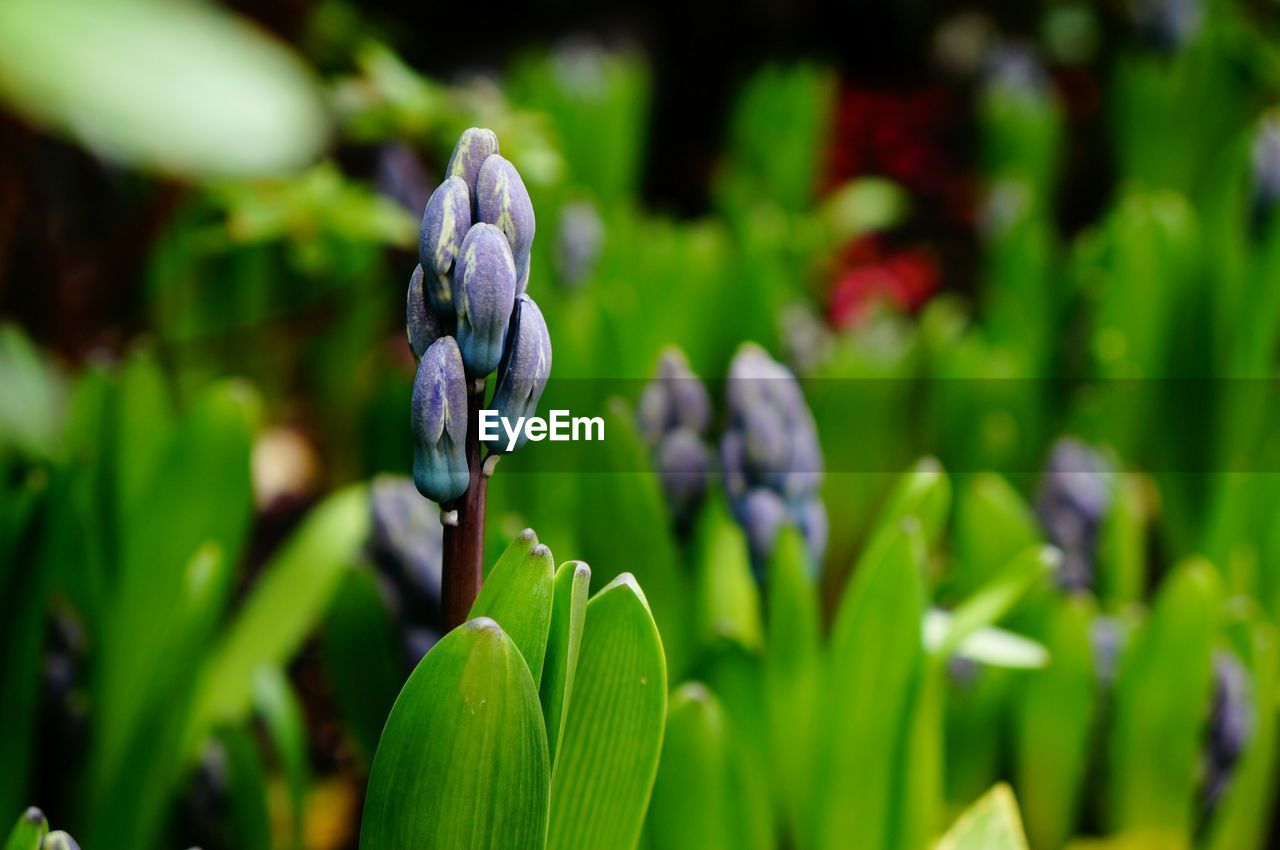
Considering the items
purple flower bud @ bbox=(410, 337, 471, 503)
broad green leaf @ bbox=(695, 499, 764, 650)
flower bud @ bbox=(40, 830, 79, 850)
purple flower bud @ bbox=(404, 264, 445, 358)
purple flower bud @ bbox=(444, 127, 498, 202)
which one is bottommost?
flower bud @ bbox=(40, 830, 79, 850)

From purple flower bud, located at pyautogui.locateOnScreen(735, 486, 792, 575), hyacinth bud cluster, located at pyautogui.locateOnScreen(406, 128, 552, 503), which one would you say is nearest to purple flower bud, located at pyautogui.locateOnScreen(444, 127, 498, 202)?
hyacinth bud cluster, located at pyautogui.locateOnScreen(406, 128, 552, 503)

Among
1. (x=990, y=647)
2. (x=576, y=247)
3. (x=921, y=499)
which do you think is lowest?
(x=990, y=647)

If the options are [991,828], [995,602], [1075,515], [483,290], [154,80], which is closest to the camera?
[154,80]

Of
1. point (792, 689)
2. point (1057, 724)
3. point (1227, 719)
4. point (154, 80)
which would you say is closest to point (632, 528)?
point (792, 689)


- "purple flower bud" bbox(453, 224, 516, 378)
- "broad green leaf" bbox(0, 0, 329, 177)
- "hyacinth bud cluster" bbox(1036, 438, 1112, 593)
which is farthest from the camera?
"hyacinth bud cluster" bbox(1036, 438, 1112, 593)

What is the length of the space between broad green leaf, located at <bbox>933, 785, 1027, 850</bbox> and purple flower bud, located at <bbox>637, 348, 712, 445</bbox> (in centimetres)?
36

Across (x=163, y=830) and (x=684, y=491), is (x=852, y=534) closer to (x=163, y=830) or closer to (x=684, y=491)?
(x=684, y=491)

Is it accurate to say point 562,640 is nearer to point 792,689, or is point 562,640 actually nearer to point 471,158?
point 471,158

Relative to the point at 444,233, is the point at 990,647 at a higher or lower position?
lower

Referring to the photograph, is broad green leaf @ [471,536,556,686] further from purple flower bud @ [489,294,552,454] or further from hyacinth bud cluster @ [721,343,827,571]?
hyacinth bud cluster @ [721,343,827,571]

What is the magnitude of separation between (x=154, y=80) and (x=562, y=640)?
0.31m

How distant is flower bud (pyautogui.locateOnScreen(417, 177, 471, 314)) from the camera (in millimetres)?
458

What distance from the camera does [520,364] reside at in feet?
1.56

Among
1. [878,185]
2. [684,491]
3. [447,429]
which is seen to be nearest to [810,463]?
[684,491]
